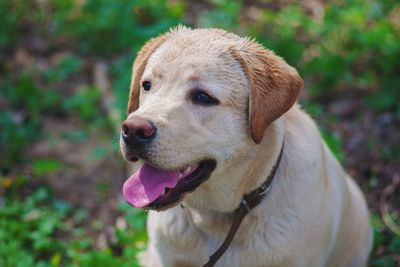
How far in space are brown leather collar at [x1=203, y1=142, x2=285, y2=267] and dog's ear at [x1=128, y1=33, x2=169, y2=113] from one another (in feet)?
2.81

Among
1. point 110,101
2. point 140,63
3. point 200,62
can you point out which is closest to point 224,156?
point 200,62

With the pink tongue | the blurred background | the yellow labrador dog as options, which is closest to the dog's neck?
the yellow labrador dog

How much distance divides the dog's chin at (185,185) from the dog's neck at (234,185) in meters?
0.11

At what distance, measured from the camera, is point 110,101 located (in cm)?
630

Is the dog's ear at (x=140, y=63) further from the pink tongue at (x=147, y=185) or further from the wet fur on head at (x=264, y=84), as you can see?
the pink tongue at (x=147, y=185)

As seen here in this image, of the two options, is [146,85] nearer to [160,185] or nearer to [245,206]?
[160,185]

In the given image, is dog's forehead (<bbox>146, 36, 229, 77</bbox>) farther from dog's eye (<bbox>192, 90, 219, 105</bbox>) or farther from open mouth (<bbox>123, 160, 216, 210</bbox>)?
open mouth (<bbox>123, 160, 216, 210</bbox>)

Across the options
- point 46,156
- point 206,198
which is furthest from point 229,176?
point 46,156

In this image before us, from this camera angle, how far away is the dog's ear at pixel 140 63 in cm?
361

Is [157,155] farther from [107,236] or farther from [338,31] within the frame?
[338,31]

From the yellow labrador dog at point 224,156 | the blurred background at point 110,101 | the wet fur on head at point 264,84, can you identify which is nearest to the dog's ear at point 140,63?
the yellow labrador dog at point 224,156

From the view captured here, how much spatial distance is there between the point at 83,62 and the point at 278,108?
408 cm

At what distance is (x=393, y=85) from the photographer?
590cm

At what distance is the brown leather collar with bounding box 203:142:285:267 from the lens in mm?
3469
